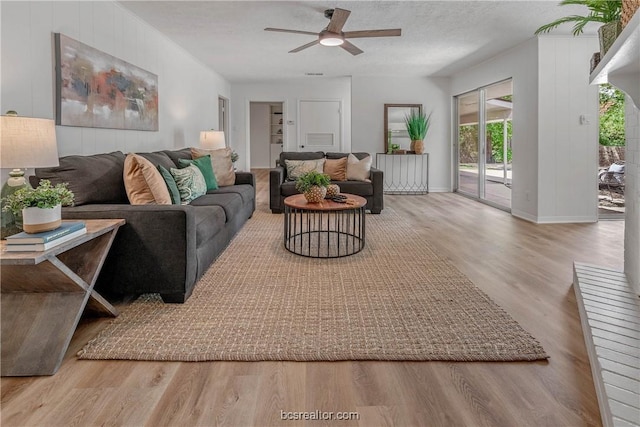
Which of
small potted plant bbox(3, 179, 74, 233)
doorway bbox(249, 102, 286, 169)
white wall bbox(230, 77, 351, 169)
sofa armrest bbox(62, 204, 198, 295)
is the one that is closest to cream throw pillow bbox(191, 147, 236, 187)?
sofa armrest bbox(62, 204, 198, 295)

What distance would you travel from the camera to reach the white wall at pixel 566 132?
17.1ft

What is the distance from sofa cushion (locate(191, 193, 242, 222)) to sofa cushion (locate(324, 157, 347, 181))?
2.05 meters

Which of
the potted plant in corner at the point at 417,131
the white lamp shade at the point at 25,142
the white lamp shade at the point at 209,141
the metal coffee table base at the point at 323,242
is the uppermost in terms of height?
the potted plant in corner at the point at 417,131

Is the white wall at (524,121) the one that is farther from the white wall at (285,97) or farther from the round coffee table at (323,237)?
the white wall at (285,97)

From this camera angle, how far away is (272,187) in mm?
5992

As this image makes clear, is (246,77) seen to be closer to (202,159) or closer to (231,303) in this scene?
(202,159)

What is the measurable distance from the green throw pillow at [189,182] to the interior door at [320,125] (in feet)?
19.1

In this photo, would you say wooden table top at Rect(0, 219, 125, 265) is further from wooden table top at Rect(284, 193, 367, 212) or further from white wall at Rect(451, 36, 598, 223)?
white wall at Rect(451, 36, 598, 223)

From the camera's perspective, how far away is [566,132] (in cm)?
532

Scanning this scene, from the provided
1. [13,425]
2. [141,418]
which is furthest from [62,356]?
[141,418]

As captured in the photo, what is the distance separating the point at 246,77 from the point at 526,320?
750 cm

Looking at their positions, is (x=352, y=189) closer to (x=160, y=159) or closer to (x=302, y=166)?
(x=302, y=166)

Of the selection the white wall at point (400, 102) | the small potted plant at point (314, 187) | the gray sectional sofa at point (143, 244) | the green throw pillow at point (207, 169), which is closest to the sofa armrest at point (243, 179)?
the green throw pillow at point (207, 169)

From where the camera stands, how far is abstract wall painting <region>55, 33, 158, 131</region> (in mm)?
3197
